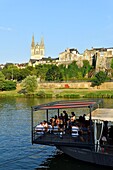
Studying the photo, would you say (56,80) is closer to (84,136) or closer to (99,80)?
(99,80)

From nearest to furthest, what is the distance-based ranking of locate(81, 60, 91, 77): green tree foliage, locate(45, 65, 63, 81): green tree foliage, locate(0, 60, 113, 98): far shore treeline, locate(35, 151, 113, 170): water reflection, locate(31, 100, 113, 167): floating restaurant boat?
locate(31, 100, 113, 167): floating restaurant boat, locate(35, 151, 113, 170): water reflection, locate(0, 60, 113, 98): far shore treeline, locate(45, 65, 63, 81): green tree foliage, locate(81, 60, 91, 77): green tree foliage

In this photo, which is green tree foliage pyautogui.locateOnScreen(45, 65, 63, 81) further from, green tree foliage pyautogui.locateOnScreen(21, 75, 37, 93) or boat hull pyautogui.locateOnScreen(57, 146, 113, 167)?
boat hull pyautogui.locateOnScreen(57, 146, 113, 167)

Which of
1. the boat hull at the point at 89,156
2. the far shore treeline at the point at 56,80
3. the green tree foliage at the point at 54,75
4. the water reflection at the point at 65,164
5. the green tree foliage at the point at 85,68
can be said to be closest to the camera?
the boat hull at the point at 89,156

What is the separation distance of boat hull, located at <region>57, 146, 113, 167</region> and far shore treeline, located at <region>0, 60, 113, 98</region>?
206ft

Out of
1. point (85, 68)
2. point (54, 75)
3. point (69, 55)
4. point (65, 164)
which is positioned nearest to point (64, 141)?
point (65, 164)

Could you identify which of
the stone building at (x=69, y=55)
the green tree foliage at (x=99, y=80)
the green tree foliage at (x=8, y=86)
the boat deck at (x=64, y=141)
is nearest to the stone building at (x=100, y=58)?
the stone building at (x=69, y=55)

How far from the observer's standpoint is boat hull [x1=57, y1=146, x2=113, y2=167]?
1838 centimetres

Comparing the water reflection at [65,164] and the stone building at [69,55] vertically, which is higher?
the stone building at [69,55]

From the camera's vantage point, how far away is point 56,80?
121000 mm

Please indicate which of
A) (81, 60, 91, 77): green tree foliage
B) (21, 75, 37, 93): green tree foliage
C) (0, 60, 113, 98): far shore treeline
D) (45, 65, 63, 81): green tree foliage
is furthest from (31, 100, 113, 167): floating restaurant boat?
(81, 60, 91, 77): green tree foliage

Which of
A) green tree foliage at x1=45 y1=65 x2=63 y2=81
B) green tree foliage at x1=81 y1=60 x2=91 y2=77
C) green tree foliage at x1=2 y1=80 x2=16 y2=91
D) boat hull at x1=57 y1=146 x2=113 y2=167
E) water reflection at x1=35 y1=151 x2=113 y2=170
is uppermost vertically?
green tree foliage at x1=81 y1=60 x2=91 y2=77

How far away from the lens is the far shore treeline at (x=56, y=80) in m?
88.2

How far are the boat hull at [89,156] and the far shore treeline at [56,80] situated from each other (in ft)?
206

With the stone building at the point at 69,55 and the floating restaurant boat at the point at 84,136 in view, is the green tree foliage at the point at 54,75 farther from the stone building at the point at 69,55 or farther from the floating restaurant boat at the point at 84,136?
the floating restaurant boat at the point at 84,136
